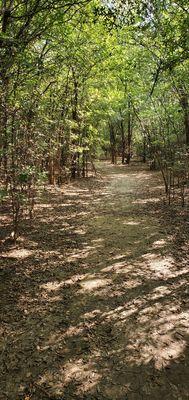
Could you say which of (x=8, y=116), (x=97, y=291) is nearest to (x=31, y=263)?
(x=97, y=291)

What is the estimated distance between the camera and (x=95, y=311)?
15.6 feet

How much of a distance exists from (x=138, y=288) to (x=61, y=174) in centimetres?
1129

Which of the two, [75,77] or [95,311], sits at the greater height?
[75,77]

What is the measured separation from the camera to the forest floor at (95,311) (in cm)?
345

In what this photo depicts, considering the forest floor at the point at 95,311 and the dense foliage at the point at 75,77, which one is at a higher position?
the dense foliage at the point at 75,77

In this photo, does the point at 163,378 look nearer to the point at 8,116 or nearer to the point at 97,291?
the point at 97,291

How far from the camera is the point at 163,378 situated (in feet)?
11.4

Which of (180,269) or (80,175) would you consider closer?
(180,269)

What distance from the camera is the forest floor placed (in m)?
3.45

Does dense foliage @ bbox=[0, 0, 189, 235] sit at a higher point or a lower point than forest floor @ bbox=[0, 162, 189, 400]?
higher

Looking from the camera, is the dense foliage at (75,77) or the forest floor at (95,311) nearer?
the forest floor at (95,311)

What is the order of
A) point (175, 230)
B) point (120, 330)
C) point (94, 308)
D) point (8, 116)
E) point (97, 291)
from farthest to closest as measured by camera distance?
point (175, 230) < point (8, 116) < point (97, 291) < point (94, 308) < point (120, 330)

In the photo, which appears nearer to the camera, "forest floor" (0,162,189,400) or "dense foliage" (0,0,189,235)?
"forest floor" (0,162,189,400)

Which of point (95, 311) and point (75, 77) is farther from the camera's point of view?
point (75, 77)
